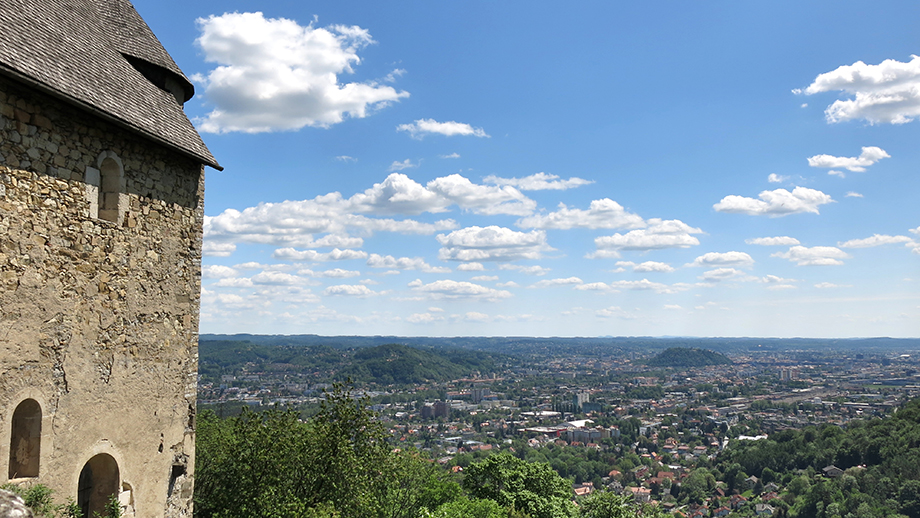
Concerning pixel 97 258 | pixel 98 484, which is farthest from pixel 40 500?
pixel 97 258

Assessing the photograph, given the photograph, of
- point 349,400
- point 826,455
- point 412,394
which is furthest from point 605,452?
point 349,400

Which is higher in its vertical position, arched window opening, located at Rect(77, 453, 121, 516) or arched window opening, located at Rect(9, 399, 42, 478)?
arched window opening, located at Rect(9, 399, 42, 478)

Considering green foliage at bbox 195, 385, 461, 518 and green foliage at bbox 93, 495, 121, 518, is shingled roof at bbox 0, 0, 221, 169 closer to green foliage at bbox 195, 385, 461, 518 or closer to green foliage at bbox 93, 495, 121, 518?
green foliage at bbox 93, 495, 121, 518

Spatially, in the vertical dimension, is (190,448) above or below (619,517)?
above

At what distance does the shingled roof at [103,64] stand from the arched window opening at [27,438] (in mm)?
3751

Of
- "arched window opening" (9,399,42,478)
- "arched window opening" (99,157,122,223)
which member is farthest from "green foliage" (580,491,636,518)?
"arched window opening" (99,157,122,223)

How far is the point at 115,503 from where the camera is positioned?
25.8ft

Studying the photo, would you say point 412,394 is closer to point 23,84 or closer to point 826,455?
point 826,455

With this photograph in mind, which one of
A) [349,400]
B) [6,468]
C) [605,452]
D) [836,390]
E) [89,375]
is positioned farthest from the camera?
[836,390]

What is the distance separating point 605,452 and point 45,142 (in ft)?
368

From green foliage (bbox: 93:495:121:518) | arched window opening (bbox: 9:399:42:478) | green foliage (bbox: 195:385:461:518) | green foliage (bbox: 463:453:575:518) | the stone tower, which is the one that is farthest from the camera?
green foliage (bbox: 463:453:575:518)

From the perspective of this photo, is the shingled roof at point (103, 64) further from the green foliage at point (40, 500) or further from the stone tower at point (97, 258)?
the green foliage at point (40, 500)

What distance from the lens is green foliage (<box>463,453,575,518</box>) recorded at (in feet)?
82.2

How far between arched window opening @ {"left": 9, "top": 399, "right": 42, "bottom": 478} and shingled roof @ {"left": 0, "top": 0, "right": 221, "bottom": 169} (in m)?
3.75
